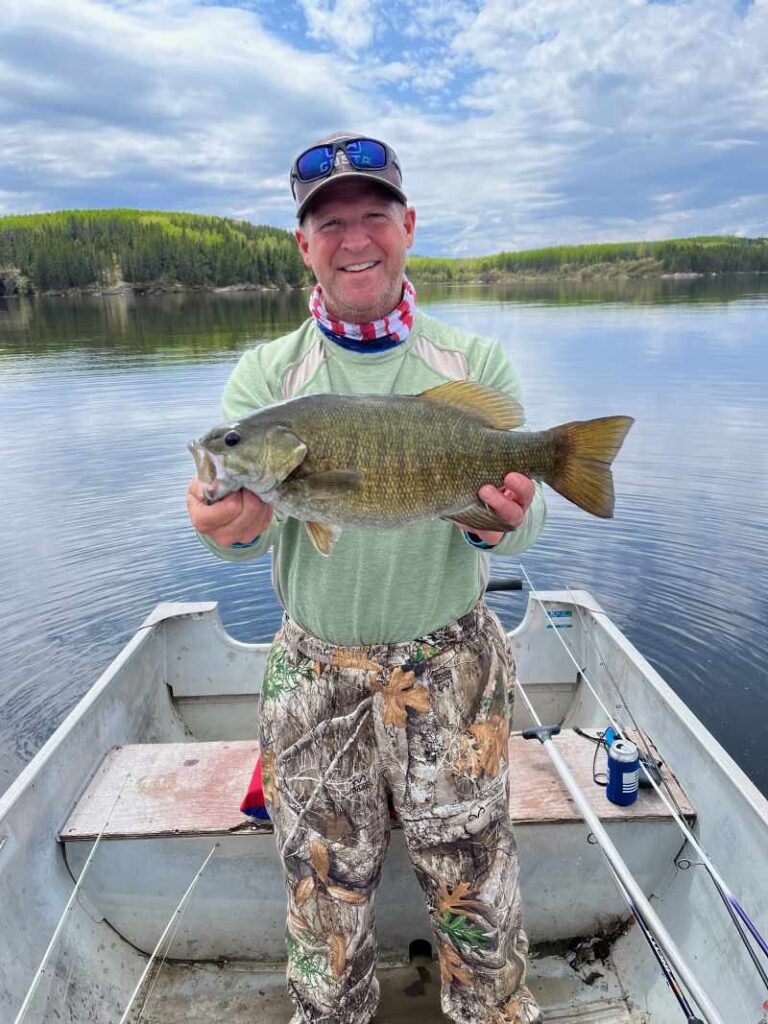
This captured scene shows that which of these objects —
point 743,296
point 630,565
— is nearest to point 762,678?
point 630,565

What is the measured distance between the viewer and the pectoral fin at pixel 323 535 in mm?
2629

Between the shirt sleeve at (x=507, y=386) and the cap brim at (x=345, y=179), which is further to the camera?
the shirt sleeve at (x=507, y=386)

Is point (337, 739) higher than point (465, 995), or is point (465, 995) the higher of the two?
point (337, 739)

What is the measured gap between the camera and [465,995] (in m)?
3.01

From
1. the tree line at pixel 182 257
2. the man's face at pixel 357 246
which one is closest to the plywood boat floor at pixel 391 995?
the man's face at pixel 357 246

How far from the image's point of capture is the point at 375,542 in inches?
111

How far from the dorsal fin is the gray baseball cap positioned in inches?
31.7

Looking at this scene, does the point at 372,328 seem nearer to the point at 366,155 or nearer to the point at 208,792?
the point at 366,155

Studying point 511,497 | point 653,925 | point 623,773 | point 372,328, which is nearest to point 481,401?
point 511,497

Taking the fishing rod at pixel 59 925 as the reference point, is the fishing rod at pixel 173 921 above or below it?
below

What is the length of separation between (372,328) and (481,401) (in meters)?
0.53

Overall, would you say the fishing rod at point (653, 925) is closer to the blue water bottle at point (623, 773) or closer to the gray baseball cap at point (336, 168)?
the blue water bottle at point (623, 773)

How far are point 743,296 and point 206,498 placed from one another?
73.4 metres

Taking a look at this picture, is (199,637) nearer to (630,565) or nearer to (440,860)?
(440,860)
